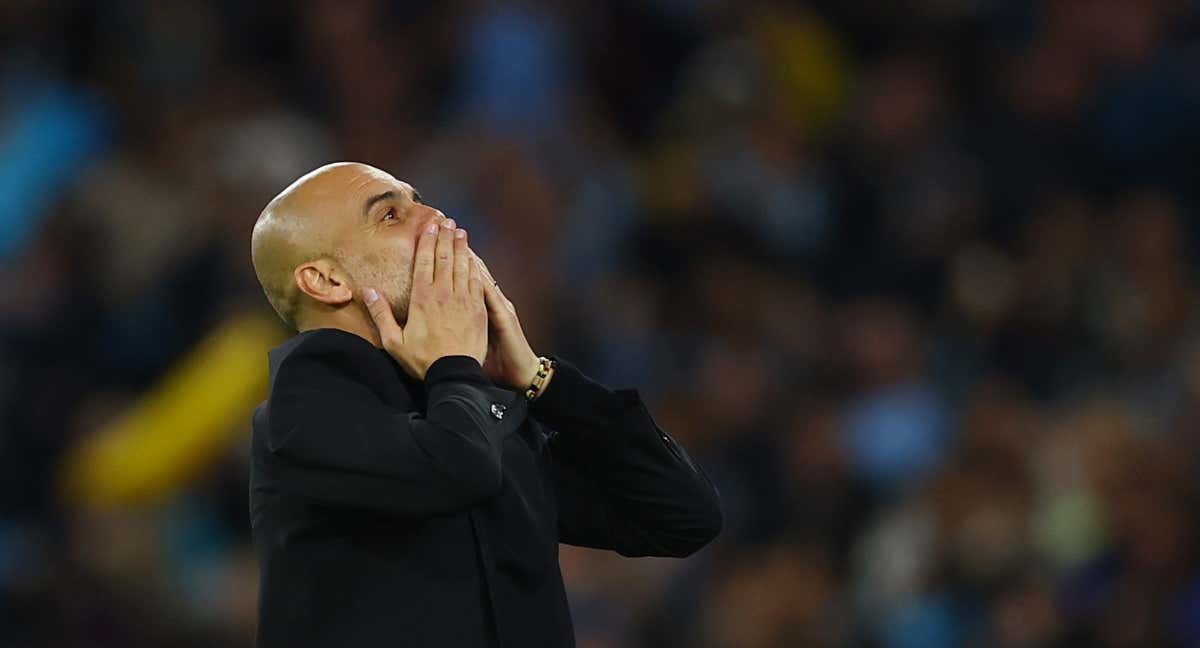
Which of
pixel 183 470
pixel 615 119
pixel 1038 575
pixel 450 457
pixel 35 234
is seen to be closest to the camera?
pixel 450 457

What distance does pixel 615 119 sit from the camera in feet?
28.0

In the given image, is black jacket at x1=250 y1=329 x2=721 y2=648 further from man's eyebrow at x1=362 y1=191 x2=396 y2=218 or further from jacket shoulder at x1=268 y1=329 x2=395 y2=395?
man's eyebrow at x1=362 y1=191 x2=396 y2=218

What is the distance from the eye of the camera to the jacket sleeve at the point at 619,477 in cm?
326

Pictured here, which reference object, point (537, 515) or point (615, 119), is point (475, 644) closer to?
point (537, 515)

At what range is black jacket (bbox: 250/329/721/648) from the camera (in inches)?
115

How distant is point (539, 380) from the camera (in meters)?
3.27

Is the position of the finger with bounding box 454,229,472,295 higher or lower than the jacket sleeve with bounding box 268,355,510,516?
higher

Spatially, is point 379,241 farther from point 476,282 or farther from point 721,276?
point 721,276

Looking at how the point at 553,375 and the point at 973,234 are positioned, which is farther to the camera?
the point at 973,234

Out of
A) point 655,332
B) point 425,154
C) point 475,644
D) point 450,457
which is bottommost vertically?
point 475,644

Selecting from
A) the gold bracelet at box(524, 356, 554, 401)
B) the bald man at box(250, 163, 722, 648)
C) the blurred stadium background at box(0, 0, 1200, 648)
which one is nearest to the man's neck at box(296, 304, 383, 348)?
the bald man at box(250, 163, 722, 648)

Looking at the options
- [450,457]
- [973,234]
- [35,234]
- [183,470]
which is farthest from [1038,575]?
[35,234]

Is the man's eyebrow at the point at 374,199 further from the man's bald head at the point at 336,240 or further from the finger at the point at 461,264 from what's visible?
the finger at the point at 461,264

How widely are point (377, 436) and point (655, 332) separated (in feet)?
15.0
